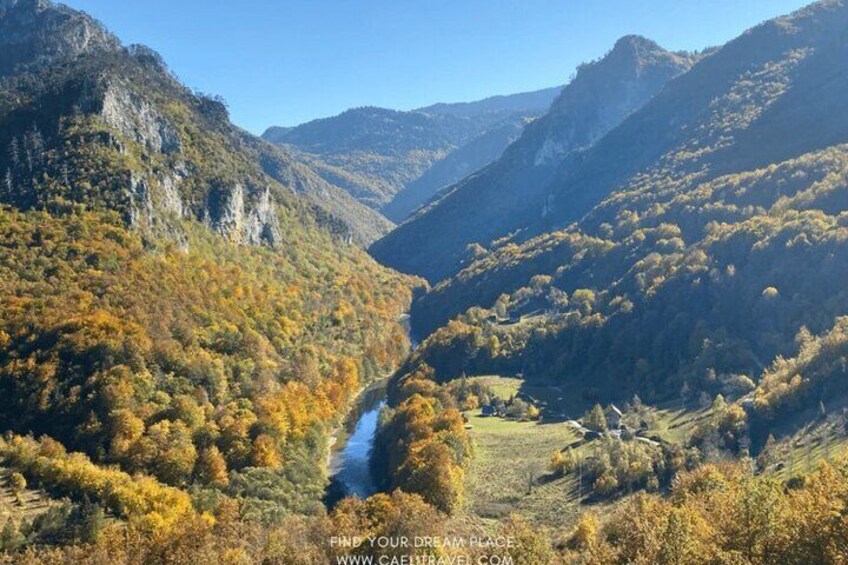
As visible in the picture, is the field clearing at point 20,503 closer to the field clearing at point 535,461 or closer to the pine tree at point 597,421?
the field clearing at point 535,461

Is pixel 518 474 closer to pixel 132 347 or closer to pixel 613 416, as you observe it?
pixel 613 416

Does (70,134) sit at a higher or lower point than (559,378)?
→ higher

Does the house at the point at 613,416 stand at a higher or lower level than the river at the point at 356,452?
lower

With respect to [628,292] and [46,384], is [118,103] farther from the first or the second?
[628,292]

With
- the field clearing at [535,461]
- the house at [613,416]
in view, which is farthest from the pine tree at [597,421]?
the field clearing at [535,461]

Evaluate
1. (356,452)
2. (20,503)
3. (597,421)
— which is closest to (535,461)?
(597,421)

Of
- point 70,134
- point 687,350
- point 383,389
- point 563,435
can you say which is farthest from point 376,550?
A: point 70,134

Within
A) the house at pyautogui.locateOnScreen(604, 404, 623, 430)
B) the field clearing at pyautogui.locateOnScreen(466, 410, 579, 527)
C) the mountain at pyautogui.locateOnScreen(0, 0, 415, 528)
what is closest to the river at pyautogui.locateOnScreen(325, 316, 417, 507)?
the mountain at pyautogui.locateOnScreen(0, 0, 415, 528)

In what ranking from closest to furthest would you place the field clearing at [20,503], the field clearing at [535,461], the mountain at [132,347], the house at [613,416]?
1. the field clearing at [20,503]
2. the field clearing at [535,461]
3. the mountain at [132,347]
4. the house at [613,416]

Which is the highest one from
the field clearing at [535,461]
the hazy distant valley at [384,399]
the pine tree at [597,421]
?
the hazy distant valley at [384,399]
